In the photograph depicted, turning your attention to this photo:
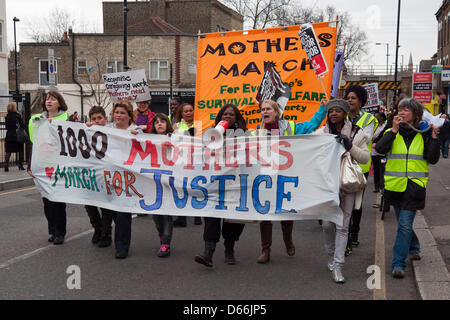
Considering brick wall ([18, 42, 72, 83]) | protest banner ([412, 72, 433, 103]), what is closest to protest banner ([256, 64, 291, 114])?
protest banner ([412, 72, 433, 103])

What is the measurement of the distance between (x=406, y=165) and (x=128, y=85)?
22.5ft

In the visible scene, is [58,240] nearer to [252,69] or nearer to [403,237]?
[252,69]

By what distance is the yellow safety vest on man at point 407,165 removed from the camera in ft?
17.4

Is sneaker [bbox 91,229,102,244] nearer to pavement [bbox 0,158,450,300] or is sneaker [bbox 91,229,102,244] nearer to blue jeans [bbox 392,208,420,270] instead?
blue jeans [bbox 392,208,420,270]

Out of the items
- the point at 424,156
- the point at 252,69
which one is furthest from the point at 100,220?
the point at 424,156

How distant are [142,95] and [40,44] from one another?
34669mm

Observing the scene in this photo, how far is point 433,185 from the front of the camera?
12.0 meters

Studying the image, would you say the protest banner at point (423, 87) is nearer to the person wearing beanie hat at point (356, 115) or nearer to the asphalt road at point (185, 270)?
the asphalt road at point (185, 270)

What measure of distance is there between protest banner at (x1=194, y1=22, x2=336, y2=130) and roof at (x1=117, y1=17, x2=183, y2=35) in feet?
116

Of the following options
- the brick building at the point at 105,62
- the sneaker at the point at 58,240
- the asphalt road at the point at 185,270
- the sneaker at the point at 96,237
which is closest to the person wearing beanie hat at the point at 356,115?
the asphalt road at the point at 185,270

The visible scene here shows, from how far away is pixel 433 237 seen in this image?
6961mm
